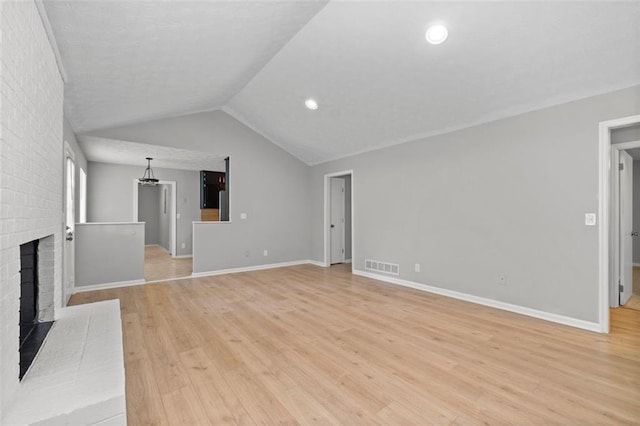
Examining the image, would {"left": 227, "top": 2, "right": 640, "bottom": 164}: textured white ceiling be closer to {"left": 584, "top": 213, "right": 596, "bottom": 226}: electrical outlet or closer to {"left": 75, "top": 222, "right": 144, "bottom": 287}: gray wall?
{"left": 584, "top": 213, "right": 596, "bottom": 226}: electrical outlet

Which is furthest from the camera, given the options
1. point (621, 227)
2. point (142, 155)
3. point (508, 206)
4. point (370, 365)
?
point (142, 155)

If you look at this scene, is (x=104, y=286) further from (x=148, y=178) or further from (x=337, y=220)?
(x=337, y=220)

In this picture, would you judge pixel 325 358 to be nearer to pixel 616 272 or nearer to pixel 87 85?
pixel 87 85

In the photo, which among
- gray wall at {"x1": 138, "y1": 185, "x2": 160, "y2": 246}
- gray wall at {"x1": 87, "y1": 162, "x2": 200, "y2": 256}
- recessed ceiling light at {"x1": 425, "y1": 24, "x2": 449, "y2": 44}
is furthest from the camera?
gray wall at {"x1": 138, "y1": 185, "x2": 160, "y2": 246}

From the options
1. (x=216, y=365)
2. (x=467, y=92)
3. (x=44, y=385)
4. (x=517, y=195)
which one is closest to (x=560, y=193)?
(x=517, y=195)

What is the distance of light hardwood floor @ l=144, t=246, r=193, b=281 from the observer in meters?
5.63

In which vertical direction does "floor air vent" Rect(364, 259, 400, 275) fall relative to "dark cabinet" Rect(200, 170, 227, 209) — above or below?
below

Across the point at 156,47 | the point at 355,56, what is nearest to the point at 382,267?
the point at 355,56

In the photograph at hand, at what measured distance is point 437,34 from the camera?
2.76 m

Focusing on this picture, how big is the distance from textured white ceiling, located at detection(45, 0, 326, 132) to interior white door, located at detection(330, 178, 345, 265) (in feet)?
10.5

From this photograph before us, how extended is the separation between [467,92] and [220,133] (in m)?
4.43

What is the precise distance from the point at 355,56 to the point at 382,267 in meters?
3.41

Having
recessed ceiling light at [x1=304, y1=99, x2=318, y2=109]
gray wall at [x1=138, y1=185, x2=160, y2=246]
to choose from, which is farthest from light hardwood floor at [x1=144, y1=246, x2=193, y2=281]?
recessed ceiling light at [x1=304, y1=99, x2=318, y2=109]

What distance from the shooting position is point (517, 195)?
3.50 meters
